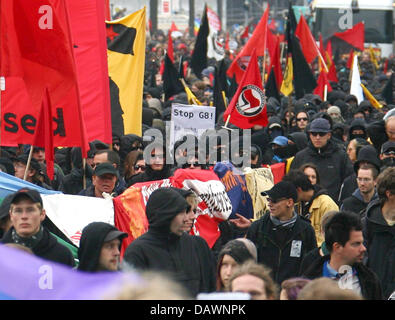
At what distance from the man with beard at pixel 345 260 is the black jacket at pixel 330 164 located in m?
4.00

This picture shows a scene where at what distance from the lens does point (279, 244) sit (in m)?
5.78

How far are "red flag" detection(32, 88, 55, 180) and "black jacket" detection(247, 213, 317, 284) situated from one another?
1711 millimetres

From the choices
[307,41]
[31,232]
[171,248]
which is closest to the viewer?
[31,232]

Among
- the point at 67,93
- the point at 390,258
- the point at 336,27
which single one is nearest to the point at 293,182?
the point at 390,258

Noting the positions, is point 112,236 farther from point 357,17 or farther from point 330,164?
point 357,17

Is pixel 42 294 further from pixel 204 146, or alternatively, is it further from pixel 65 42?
pixel 204 146

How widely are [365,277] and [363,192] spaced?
2.34 m

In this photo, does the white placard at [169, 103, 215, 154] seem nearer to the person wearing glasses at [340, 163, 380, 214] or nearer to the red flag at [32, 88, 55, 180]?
the person wearing glasses at [340, 163, 380, 214]

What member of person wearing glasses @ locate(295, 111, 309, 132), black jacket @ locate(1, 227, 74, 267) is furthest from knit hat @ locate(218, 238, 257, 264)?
person wearing glasses @ locate(295, 111, 309, 132)

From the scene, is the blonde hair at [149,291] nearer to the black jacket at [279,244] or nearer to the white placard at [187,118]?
the black jacket at [279,244]

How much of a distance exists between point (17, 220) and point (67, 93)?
7.81 ft

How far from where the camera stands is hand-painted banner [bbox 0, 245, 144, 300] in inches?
86.6

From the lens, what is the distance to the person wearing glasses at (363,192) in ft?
22.5

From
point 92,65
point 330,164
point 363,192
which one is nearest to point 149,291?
point 363,192
